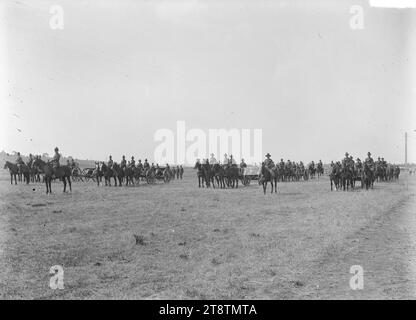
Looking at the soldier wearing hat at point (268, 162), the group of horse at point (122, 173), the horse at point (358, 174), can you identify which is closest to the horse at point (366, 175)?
the horse at point (358, 174)

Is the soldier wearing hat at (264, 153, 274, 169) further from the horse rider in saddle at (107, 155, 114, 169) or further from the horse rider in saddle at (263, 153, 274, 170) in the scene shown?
the horse rider in saddle at (107, 155, 114, 169)

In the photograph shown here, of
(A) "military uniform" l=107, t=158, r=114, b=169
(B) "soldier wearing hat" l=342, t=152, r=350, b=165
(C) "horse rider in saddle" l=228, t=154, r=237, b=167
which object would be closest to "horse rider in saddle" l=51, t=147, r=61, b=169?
(A) "military uniform" l=107, t=158, r=114, b=169

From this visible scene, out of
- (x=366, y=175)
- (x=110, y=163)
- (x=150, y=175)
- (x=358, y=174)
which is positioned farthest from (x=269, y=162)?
(x=150, y=175)

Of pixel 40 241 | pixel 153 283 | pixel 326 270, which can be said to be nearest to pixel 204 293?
pixel 153 283

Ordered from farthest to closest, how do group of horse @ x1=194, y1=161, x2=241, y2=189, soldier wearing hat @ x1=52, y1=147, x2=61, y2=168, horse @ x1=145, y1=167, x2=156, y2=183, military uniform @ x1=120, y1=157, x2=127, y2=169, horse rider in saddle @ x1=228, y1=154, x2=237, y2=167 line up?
horse @ x1=145, y1=167, x2=156, y2=183 < military uniform @ x1=120, y1=157, x2=127, y2=169 < horse rider in saddle @ x1=228, y1=154, x2=237, y2=167 < group of horse @ x1=194, y1=161, x2=241, y2=189 < soldier wearing hat @ x1=52, y1=147, x2=61, y2=168

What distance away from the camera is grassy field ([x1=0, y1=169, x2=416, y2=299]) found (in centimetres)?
638

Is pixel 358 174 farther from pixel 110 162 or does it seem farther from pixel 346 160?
pixel 110 162

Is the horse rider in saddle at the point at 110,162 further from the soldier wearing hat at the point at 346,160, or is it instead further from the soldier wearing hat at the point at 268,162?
the soldier wearing hat at the point at 346,160

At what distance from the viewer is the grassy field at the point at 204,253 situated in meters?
6.38

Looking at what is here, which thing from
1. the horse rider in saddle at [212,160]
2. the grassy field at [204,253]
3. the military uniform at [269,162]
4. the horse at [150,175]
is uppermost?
the horse rider in saddle at [212,160]

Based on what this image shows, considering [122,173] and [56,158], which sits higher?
[56,158]

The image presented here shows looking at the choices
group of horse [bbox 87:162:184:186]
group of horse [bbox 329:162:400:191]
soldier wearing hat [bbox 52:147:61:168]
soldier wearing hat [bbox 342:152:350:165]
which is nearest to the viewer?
soldier wearing hat [bbox 52:147:61:168]

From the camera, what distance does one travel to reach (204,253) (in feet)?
28.9

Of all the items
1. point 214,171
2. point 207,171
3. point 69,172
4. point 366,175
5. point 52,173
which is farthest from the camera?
point 214,171
